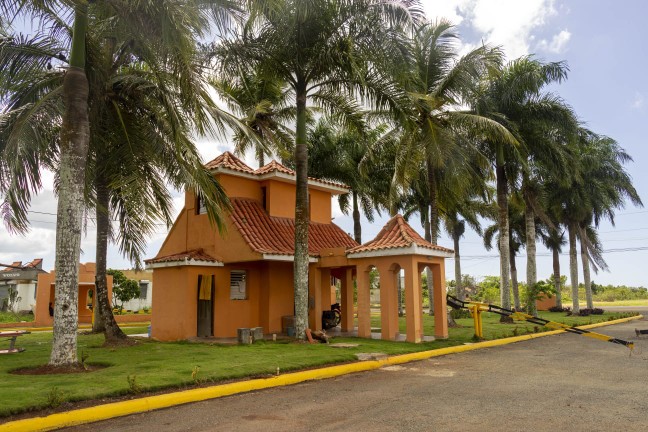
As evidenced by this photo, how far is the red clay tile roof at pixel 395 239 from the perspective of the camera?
15.5 m

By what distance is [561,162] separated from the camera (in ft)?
78.3

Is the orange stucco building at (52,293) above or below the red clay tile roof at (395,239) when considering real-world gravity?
below

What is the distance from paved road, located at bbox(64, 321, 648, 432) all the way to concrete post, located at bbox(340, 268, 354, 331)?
320 inches

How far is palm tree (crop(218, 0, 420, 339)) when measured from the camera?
545 inches

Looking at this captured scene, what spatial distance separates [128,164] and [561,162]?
64.5 ft

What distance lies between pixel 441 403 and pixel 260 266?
1162cm

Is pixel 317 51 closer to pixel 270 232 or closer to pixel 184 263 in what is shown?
pixel 270 232

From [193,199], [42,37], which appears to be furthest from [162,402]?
[193,199]

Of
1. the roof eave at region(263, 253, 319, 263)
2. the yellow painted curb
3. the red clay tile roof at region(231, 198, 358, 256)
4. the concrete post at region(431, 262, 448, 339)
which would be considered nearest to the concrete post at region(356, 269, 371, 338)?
the red clay tile roof at region(231, 198, 358, 256)

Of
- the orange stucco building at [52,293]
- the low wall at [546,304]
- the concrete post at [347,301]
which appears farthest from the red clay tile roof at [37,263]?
the low wall at [546,304]

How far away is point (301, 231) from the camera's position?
14852 mm

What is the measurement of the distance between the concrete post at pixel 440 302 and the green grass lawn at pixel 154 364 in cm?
39

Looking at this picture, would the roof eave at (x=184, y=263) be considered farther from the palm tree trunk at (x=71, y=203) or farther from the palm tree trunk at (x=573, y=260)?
the palm tree trunk at (x=573, y=260)

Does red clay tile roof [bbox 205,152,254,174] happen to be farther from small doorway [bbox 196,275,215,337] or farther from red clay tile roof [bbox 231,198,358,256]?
small doorway [bbox 196,275,215,337]
